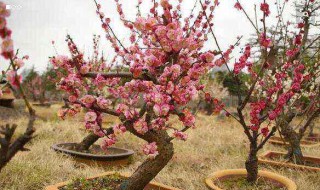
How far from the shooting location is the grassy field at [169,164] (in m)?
3.85

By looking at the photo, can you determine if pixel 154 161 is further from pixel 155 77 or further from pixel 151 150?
pixel 155 77

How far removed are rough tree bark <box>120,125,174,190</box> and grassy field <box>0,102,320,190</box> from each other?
125cm

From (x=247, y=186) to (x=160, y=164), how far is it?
1043 millimetres

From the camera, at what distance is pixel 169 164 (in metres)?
5.22

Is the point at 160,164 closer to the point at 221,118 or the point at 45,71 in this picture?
the point at 221,118

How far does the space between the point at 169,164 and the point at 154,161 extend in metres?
Answer: 2.63

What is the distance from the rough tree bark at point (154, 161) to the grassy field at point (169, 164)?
125cm

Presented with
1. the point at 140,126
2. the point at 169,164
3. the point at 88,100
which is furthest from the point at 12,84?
the point at 169,164

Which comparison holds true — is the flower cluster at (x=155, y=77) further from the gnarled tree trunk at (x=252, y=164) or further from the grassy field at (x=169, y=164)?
the grassy field at (x=169, y=164)

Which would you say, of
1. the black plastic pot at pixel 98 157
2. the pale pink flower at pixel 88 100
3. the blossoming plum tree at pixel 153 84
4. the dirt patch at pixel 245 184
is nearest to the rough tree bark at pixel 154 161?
the blossoming plum tree at pixel 153 84

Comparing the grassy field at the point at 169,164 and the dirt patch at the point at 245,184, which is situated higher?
the dirt patch at the point at 245,184

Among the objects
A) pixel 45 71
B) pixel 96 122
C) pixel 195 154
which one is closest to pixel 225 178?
pixel 96 122

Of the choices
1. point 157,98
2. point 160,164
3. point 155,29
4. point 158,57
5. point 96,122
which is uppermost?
point 155,29

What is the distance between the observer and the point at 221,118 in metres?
11.6
